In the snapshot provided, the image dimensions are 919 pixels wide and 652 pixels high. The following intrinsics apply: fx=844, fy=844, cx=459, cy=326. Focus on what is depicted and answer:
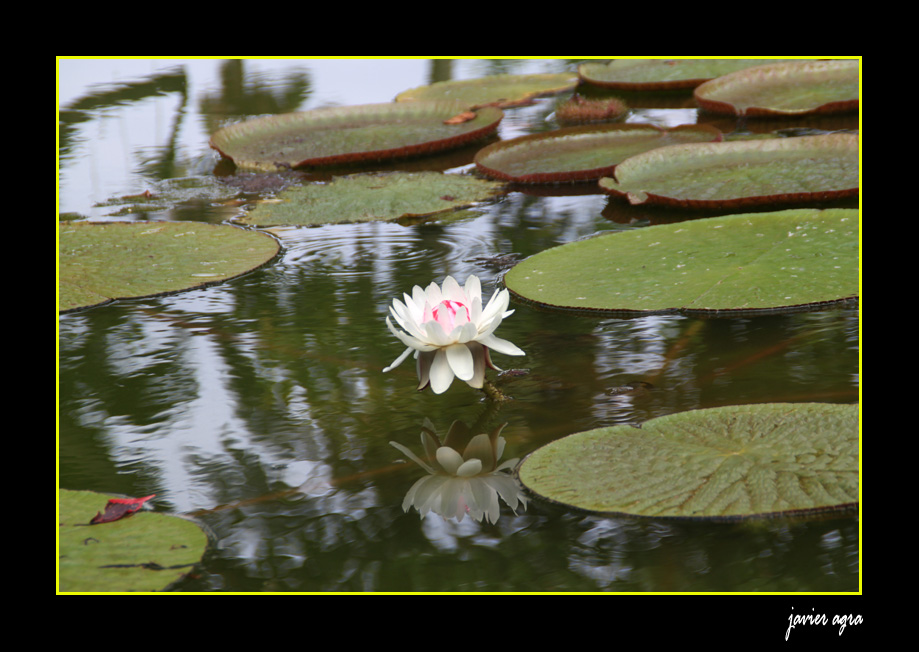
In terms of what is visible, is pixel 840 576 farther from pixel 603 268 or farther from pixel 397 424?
pixel 603 268

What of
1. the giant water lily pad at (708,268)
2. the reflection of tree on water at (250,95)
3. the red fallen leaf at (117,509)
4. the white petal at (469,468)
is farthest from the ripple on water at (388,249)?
the reflection of tree on water at (250,95)

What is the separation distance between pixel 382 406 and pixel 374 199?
6.71 ft

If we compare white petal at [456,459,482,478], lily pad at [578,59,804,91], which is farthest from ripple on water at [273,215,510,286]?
lily pad at [578,59,804,91]

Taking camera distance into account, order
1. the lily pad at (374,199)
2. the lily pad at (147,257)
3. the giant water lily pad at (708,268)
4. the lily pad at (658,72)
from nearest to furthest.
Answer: the giant water lily pad at (708,268) < the lily pad at (147,257) < the lily pad at (374,199) < the lily pad at (658,72)

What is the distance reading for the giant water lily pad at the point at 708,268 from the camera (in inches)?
93.2

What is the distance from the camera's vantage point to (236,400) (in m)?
2.08

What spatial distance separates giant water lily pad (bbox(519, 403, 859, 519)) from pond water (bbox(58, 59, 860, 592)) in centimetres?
4

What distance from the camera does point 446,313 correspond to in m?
1.82

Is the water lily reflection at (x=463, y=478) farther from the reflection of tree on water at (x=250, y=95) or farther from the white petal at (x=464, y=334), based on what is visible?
the reflection of tree on water at (x=250, y=95)

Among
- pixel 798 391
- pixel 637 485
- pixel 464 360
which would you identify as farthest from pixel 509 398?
pixel 798 391

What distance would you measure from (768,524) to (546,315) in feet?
3.70

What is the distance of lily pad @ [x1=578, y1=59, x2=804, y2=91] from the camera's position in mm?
5973

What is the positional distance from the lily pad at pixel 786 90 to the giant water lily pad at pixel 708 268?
2083 mm

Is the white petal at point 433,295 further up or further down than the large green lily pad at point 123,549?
further up
